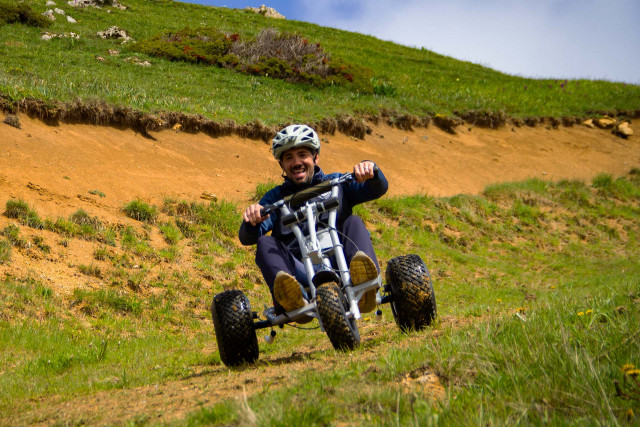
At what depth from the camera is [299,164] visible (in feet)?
17.9

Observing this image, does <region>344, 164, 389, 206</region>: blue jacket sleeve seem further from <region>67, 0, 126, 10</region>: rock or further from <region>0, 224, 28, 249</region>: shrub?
<region>67, 0, 126, 10</region>: rock

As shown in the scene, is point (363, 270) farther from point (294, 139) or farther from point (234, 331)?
point (294, 139)

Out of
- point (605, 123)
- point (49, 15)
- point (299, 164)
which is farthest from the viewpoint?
point (49, 15)

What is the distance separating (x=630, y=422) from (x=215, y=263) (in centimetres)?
793

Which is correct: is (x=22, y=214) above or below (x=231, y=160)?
below

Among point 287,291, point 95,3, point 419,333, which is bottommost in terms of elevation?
point 419,333

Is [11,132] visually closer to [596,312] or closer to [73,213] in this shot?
[73,213]

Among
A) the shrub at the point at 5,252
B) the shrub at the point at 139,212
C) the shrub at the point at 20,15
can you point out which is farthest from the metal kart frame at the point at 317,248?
the shrub at the point at 20,15

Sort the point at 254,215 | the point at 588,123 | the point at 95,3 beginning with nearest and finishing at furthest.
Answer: the point at 254,215 → the point at 588,123 → the point at 95,3

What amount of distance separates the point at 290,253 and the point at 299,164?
33.6 inches

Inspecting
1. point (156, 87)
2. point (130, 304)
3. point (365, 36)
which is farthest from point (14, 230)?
point (365, 36)

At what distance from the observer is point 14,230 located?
317 inches

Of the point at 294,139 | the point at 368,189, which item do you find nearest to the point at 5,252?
the point at 294,139

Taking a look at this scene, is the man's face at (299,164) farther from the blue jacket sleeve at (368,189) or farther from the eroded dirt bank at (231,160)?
the eroded dirt bank at (231,160)
